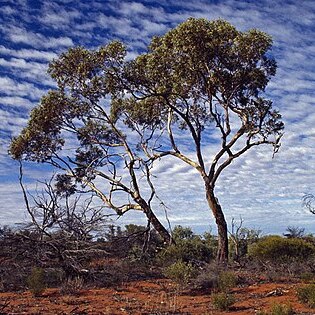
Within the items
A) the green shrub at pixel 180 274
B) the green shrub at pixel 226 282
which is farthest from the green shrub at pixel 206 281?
the green shrub at pixel 226 282

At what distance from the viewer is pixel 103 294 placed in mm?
14320

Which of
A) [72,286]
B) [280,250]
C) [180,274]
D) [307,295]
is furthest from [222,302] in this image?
[280,250]

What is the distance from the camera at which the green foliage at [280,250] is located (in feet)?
63.4

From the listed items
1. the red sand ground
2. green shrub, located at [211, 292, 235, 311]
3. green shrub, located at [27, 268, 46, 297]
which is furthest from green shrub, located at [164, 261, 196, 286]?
green shrub, located at [27, 268, 46, 297]

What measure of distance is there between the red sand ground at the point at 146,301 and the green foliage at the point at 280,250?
3696mm

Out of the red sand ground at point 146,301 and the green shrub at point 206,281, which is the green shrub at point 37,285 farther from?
the green shrub at point 206,281

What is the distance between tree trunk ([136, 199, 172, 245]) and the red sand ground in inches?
182

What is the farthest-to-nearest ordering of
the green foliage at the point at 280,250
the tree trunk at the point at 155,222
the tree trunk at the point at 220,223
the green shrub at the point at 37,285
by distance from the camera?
the tree trunk at the point at 155,222, the green foliage at the point at 280,250, the tree trunk at the point at 220,223, the green shrub at the point at 37,285

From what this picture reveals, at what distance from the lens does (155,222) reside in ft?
66.6

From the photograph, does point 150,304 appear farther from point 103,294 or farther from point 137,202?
point 137,202

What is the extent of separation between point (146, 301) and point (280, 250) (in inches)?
310

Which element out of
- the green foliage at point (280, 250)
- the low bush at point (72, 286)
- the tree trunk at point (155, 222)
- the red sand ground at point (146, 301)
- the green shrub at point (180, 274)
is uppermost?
the tree trunk at point (155, 222)

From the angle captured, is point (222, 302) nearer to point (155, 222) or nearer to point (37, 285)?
point (37, 285)

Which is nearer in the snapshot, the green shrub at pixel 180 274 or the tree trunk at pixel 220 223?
the green shrub at pixel 180 274
